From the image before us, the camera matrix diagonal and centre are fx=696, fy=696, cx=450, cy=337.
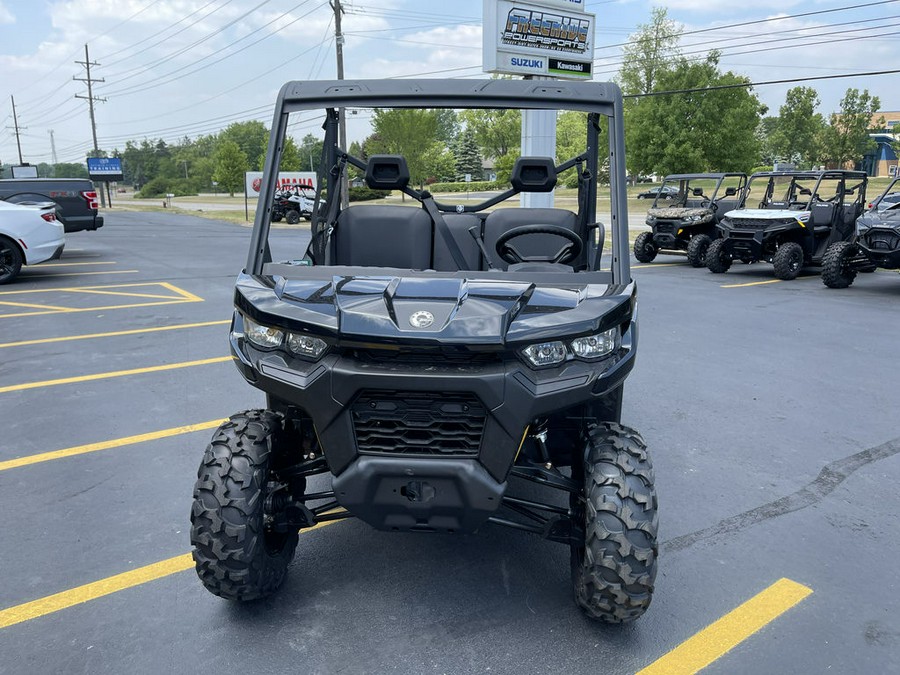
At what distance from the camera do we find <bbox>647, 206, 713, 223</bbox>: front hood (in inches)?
560

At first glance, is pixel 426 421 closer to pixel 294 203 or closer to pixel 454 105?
pixel 454 105

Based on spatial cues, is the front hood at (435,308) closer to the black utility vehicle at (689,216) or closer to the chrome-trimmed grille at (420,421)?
the chrome-trimmed grille at (420,421)

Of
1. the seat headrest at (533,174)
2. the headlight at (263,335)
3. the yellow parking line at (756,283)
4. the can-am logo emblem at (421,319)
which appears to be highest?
the seat headrest at (533,174)

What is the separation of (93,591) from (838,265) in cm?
1159

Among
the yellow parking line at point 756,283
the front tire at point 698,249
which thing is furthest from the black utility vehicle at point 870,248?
the front tire at point 698,249

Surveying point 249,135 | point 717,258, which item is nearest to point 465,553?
point 717,258

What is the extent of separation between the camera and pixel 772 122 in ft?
271

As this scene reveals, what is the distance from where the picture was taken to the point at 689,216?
1423cm

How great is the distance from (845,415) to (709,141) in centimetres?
3672

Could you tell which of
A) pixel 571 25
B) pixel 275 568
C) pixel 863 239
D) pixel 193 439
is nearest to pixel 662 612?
pixel 275 568

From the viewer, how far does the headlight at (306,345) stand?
2408 mm

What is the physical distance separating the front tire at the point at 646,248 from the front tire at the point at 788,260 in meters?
3.10

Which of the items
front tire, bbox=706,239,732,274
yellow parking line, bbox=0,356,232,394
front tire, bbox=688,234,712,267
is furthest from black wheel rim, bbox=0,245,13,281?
front tire, bbox=688,234,712,267

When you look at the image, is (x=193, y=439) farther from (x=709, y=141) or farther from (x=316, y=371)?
(x=709, y=141)
